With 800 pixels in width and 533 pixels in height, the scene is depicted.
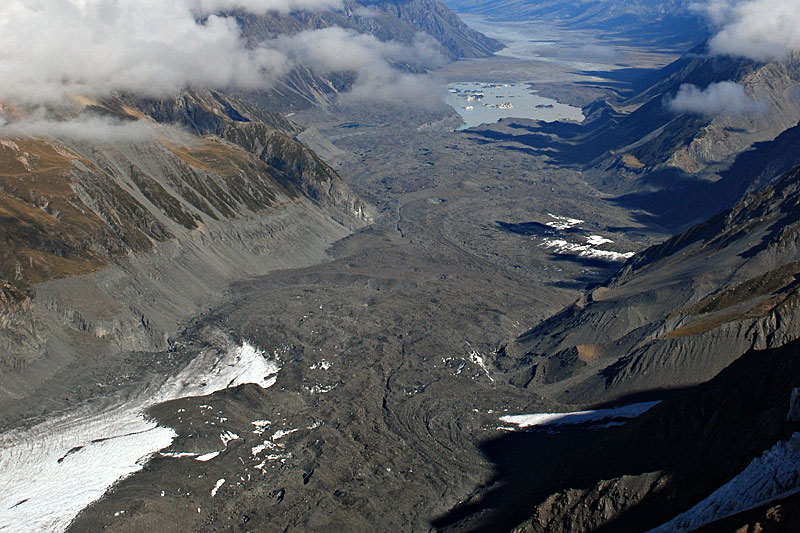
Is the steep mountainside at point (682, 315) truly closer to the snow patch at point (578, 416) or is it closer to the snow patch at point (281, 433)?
the snow patch at point (578, 416)

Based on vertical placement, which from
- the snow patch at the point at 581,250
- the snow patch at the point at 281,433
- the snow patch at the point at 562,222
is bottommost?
the snow patch at the point at 562,222

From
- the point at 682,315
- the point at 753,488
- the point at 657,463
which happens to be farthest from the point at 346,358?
the point at 753,488

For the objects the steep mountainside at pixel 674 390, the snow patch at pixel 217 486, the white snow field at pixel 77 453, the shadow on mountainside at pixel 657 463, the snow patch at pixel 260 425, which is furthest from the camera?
the snow patch at pixel 260 425

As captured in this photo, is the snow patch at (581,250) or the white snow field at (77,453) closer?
Answer: the white snow field at (77,453)

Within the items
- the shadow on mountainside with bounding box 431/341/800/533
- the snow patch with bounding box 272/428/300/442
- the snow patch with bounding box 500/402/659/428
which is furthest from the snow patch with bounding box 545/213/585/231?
the shadow on mountainside with bounding box 431/341/800/533

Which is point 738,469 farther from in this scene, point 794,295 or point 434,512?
point 794,295

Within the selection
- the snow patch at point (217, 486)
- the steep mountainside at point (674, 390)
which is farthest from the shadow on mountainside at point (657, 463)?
the snow patch at point (217, 486)

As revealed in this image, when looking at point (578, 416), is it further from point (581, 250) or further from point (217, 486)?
point (581, 250)
